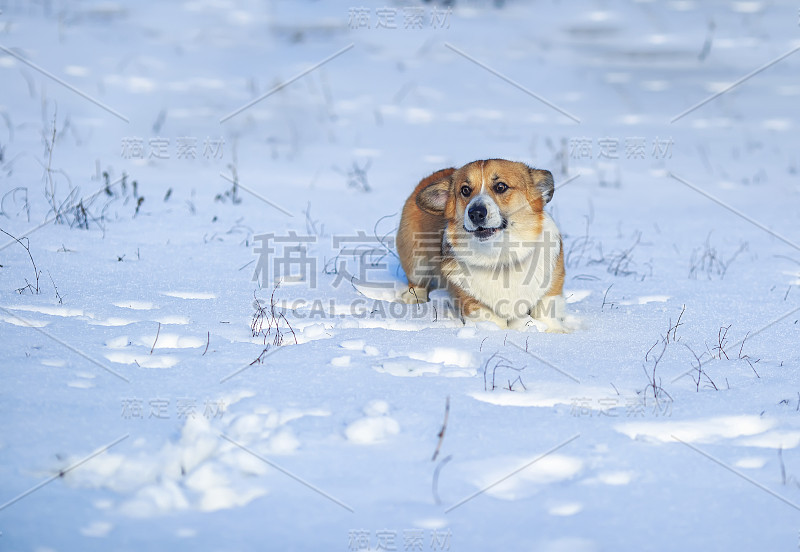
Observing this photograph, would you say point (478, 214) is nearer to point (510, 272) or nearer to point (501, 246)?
point (501, 246)

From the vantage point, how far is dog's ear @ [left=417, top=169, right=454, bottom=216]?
4.02 metres

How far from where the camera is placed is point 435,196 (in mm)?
4047

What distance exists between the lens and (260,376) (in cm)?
262

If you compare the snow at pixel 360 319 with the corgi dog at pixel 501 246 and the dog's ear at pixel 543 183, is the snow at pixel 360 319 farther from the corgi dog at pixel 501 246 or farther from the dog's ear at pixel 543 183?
the dog's ear at pixel 543 183

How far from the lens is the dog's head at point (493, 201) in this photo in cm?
360

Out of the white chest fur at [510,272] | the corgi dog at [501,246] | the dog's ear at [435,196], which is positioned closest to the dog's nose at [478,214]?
the corgi dog at [501,246]

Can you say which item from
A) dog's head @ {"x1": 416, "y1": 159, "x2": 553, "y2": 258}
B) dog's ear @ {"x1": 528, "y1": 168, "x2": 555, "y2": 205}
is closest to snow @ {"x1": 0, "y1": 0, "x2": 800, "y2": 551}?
dog's head @ {"x1": 416, "y1": 159, "x2": 553, "y2": 258}

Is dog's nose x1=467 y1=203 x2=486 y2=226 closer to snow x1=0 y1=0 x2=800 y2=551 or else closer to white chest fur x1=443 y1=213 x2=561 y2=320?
white chest fur x1=443 y1=213 x2=561 y2=320

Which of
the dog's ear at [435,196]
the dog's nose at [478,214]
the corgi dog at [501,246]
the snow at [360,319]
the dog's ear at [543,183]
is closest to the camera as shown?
the snow at [360,319]

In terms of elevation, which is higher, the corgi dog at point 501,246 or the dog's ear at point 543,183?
the dog's ear at point 543,183

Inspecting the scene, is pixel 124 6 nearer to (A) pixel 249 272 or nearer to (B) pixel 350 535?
(A) pixel 249 272

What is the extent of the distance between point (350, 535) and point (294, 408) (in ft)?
2.12

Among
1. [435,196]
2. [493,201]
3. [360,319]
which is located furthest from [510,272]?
[360,319]

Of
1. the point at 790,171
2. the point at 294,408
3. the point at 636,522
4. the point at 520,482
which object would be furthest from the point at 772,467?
the point at 790,171
